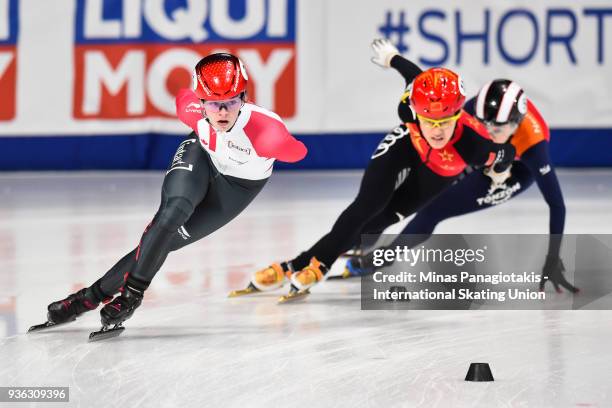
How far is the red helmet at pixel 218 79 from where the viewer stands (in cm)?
443

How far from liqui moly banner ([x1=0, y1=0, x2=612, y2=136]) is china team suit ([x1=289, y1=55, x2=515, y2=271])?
551 cm

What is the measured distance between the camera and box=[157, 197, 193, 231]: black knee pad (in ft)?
14.3

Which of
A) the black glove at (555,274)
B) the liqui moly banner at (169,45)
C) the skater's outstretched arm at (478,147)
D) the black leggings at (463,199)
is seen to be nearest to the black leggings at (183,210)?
the skater's outstretched arm at (478,147)

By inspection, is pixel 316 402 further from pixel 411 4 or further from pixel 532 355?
pixel 411 4

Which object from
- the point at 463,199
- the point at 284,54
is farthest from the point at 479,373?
the point at 284,54

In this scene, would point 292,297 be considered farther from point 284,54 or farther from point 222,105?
point 284,54

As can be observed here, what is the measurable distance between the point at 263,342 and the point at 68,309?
0.80 meters

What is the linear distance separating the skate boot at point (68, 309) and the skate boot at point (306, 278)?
3.36 feet

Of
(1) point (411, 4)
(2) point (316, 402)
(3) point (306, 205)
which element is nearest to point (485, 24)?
(1) point (411, 4)

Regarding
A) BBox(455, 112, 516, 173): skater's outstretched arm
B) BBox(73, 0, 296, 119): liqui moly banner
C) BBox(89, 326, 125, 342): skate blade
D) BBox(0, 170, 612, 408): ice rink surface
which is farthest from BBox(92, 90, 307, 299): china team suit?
BBox(73, 0, 296, 119): liqui moly banner

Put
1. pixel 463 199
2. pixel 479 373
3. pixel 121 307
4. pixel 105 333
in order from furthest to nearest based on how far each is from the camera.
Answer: pixel 463 199 → pixel 105 333 → pixel 121 307 → pixel 479 373

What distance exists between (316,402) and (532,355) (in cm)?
103

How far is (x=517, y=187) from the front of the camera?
5852 mm

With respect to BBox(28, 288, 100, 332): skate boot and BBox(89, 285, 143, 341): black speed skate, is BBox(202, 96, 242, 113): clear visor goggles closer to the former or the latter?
BBox(89, 285, 143, 341): black speed skate
